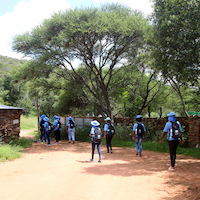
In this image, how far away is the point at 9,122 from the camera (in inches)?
522

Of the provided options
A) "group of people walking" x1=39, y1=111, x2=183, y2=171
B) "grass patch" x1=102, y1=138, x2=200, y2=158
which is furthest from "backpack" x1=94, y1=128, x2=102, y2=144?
"grass patch" x1=102, y1=138, x2=200, y2=158

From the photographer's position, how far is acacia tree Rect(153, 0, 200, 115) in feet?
30.2

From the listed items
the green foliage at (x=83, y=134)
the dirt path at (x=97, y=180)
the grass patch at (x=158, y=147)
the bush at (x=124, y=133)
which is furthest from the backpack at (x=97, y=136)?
the green foliage at (x=83, y=134)

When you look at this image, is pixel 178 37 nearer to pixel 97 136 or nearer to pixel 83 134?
pixel 97 136

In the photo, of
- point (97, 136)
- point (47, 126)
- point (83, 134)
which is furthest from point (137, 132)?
point (83, 134)

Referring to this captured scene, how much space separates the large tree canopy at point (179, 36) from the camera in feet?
30.2

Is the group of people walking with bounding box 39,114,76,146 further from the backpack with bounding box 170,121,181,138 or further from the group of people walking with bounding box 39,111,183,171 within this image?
the backpack with bounding box 170,121,181,138

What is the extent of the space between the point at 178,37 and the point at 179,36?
0.31 ft

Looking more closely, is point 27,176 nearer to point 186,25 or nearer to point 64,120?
point 186,25

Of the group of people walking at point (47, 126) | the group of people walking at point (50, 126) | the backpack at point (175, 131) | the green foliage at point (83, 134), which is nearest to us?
the backpack at point (175, 131)

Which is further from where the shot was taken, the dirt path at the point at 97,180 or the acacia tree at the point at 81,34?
the acacia tree at the point at 81,34

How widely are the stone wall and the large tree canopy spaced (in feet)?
30.8

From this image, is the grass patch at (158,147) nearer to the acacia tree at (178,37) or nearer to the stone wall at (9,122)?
the acacia tree at (178,37)

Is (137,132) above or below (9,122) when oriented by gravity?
below
